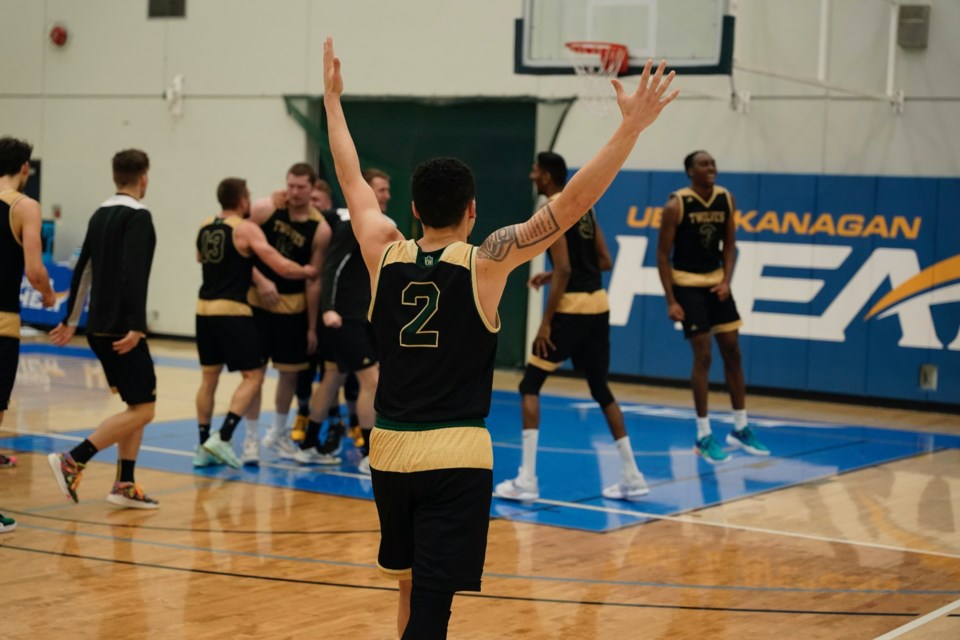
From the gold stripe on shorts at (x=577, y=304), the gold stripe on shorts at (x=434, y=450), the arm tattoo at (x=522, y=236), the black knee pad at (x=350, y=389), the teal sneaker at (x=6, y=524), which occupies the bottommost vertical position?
the teal sneaker at (x=6, y=524)

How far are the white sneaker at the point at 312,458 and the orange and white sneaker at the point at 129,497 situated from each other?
73.3 inches

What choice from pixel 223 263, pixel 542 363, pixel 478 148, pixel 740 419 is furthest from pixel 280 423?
pixel 478 148

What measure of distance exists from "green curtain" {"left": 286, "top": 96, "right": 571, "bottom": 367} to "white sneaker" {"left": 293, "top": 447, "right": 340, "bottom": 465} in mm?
6719

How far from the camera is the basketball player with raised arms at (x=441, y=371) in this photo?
371 centimetres

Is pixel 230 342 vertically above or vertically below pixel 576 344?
below

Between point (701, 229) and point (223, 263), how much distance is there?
368cm

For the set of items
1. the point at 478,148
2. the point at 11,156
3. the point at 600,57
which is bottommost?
the point at 11,156

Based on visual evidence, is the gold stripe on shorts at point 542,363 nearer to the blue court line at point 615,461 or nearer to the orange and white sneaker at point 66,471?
the blue court line at point 615,461

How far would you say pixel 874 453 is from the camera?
35.3 ft

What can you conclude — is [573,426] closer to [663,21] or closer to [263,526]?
[663,21]

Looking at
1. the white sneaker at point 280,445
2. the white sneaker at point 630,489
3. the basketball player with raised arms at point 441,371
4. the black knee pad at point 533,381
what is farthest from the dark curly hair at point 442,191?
the white sneaker at point 280,445

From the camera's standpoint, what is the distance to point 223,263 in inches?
358

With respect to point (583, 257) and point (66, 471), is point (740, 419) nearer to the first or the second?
point (583, 257)

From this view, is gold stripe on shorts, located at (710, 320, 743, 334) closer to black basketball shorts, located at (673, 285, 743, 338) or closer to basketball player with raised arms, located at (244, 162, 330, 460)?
black basketball shorts, located at (673, 285, 743, 338)
